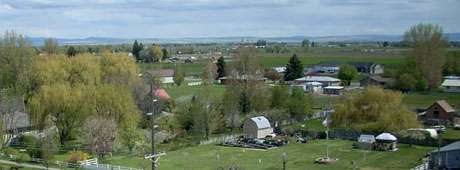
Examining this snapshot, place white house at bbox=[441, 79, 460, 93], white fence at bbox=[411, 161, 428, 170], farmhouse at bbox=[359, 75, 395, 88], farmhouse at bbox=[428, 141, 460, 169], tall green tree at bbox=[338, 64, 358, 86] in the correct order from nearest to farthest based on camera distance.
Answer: white fence at bbox=[411, 161, 428, 170] → farmhouse at bbox=[428, 141, 460, 169] → white house at bbox=[441, 79, 460, 93] → farmhouse at bbox=[359, 75, 395, 88] → tall green tree at bbox=[338, 64, 358, 86]

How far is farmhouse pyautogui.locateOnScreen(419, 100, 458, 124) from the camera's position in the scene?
54506 millimetres

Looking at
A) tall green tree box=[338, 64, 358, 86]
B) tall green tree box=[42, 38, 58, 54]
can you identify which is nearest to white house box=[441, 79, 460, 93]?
A: tall green tree box=[338, 64, 358, 86]

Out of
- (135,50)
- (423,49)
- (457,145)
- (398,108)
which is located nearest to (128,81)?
(398,108)

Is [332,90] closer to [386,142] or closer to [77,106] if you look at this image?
[386,142]

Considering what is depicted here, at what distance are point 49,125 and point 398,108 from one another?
27135mm

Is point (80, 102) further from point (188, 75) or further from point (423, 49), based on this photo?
point (188, 75)

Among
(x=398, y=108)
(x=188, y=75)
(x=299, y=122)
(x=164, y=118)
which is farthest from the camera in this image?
(x=188, y=75)

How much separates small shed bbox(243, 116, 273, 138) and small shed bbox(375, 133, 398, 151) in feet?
32.2

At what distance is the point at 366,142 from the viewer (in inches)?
1678

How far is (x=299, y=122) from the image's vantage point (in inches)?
2235

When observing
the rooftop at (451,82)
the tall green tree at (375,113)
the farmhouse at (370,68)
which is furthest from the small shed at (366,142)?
the farmhouse at (370,68)

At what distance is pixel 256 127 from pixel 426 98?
104 ft

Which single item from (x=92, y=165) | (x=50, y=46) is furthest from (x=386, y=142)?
(x=50, y=46)

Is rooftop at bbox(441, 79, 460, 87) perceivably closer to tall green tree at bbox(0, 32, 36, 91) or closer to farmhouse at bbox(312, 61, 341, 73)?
farmhouse at bbox(312, 61, 341, 73)
